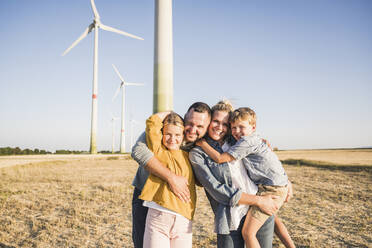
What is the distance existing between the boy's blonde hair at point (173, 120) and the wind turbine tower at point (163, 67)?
431 cm

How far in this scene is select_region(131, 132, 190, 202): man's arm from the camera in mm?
3027

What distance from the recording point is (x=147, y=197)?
3.06 m

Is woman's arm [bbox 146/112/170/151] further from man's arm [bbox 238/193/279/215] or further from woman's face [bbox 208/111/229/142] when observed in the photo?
man's arm [bbox 238/193/279/215]

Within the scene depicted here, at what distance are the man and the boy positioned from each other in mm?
197

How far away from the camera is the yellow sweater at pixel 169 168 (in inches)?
119

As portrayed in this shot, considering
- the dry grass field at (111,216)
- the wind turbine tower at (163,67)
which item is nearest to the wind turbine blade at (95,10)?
the dry grass field at (111,216)

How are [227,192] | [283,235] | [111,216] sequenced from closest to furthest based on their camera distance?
[227,192] → [283,235] → [111,216]

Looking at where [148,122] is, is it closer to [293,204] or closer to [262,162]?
[262,162]

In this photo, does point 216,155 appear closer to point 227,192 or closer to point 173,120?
point 227,192

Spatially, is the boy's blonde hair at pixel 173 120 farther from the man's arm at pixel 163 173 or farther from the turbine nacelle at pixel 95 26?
the turbine nacelle at pixel 95 26

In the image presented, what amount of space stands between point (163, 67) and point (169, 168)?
5.01 metres

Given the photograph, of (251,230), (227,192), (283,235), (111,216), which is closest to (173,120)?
(227,192)

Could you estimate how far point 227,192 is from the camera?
2.98m

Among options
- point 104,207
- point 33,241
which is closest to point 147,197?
point 33,241
